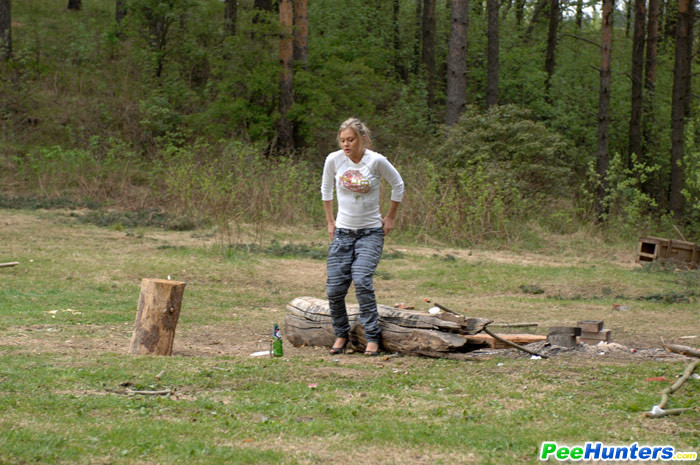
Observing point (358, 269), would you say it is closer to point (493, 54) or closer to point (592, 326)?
point (592, 326)

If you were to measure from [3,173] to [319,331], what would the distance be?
1706cm


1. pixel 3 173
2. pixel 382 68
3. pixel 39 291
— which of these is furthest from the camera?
pixel 382 68

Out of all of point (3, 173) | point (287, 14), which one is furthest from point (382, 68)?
point (3, 173)

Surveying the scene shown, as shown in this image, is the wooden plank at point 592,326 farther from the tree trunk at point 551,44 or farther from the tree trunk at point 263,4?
the tree trunk at point 551,44

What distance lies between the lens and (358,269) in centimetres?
702

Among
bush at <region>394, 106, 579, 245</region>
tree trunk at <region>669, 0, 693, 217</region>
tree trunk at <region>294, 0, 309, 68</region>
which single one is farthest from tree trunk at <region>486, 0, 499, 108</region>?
tree trunk at <region>294, 0, 309, 68</region>

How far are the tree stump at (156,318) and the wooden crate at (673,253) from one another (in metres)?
10.1

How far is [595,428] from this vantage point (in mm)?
4895

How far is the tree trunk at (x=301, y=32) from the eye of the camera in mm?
24125

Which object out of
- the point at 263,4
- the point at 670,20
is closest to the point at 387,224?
the point at 263,4

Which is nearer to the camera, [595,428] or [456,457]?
[456,457]

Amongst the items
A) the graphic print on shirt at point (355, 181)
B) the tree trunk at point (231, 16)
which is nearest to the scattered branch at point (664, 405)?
the graphic print on shirt at point (355, 181)

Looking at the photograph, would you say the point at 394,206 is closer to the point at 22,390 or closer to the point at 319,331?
the point at 319,331

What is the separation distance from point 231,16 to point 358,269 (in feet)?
84.4
